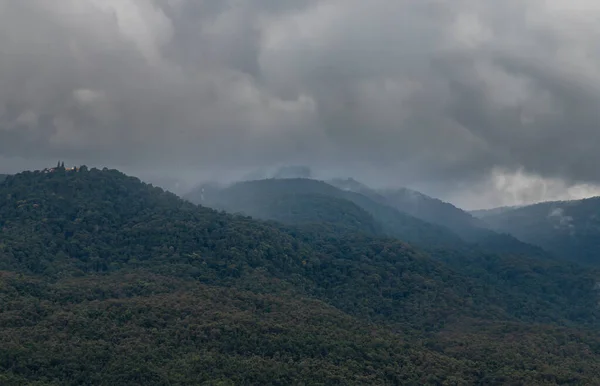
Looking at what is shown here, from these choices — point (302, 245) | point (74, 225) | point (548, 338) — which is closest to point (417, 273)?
point (302, 245)

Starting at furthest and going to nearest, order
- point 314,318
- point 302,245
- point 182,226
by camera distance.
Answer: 1. point 302,245
2. point 182,226
3. point 314,318

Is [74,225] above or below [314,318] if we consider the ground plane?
above

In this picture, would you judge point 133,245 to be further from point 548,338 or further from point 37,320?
point 548,338

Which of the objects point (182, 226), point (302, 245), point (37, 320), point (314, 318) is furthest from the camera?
point (302, 245)

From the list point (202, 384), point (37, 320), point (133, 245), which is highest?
point (133, 245)

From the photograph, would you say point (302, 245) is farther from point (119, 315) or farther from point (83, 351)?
point (83, 351)

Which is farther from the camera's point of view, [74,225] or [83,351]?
[74,225]

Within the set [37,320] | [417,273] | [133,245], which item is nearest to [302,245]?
[417,273]
